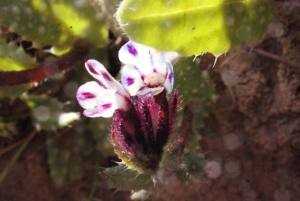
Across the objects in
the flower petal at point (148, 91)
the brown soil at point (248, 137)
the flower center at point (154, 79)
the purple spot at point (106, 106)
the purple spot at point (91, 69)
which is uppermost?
the purple spot at point (91, 69)

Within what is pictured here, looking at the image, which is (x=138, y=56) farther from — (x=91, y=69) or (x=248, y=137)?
(x=248, y=137)

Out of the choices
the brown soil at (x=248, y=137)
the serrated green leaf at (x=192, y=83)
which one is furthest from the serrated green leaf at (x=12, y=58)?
the serrated green leaf at (x=192, y=83)

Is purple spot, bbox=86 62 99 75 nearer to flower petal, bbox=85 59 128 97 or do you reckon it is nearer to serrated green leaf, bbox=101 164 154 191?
flower petal, bbox=85 59 128 97

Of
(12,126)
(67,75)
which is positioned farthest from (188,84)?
(12,126)

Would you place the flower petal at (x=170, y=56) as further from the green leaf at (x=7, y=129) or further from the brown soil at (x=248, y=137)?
the green leaf at (x=7, y=129)

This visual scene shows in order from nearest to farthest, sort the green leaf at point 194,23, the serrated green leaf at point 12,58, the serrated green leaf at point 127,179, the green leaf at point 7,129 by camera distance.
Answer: the green leaf at point 194,23, the serrated green leaf at point 127,179, the serrated green leaf at point 12,58, the green leaf at point 7,129

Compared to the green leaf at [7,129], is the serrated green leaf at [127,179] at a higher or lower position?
higher

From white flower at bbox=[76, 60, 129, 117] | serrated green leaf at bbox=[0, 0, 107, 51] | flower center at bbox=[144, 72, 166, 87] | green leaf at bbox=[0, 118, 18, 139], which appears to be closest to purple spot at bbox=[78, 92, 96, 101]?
white flower at bbox=[76, 60, 129, 117]

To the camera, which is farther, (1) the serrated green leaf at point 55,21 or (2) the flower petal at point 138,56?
(1) the serrated green leaf at point 55,21

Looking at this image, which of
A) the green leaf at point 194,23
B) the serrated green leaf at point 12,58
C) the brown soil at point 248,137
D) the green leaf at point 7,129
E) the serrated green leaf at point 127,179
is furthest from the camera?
the green leaf at point 7,129
